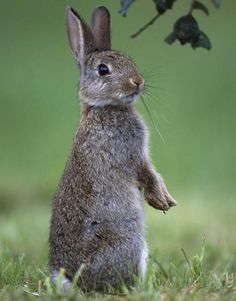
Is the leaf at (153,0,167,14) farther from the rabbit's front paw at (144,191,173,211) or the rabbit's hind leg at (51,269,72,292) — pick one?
the rabbit's hind leg at (51,269,72,292)

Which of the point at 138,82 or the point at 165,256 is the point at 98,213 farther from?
the point at 165,256

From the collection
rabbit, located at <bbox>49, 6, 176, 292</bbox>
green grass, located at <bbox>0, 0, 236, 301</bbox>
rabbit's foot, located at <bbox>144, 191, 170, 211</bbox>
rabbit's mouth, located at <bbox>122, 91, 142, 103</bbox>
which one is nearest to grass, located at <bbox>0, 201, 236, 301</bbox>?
green grass, located at <bbox>0, 0, 236, 301</bbox>

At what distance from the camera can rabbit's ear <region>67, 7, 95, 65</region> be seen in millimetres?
6730

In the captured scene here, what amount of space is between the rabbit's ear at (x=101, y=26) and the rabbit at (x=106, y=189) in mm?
267

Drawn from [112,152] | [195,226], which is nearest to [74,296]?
[112,152]

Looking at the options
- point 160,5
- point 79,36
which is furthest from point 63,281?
point 160,5

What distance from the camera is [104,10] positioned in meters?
7.02

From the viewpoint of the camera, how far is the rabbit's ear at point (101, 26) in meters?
6.98

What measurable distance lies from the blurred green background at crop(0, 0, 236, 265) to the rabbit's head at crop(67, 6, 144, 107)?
1.77 feet

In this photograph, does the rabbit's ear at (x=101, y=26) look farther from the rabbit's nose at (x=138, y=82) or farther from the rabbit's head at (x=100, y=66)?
the rabbit's nose at (x=138, y=82)

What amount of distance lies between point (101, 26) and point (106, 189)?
1.27 meters

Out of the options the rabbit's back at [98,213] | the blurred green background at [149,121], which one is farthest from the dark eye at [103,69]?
→ the blurred green background at [149,121]

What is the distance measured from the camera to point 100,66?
22.0ft

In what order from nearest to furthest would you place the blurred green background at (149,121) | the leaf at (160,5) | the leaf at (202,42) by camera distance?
the leaf at (160,5) → the leaf at (202,42) → the blurred green background at (149,121)
